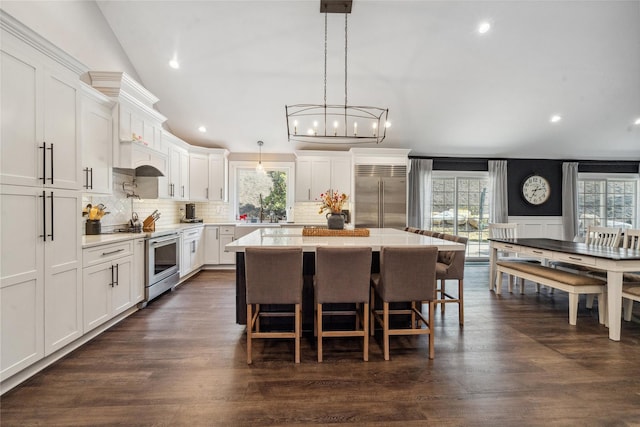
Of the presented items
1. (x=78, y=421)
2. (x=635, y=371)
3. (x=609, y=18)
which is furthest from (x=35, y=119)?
(x=609, y=18)

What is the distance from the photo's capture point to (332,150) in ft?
21.4

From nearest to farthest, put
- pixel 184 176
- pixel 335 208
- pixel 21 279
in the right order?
pixel 21 279, pixel 335 208, pixel 184 176

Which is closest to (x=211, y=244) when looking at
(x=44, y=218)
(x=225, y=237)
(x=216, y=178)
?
(x=225, y=237)

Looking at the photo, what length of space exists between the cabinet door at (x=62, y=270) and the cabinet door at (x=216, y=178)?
3610mm

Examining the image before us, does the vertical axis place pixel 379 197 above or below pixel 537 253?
above

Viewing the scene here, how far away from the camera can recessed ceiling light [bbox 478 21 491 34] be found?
12.6ft

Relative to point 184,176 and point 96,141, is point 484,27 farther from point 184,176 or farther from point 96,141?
point 184,176

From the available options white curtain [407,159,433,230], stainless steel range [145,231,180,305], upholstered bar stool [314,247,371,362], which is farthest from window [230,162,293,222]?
upholstered bar stool [314,247,371,362]

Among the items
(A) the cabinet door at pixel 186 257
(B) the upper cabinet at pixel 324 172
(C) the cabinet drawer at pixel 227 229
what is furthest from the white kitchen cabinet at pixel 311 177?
(A) the cabinet door at pixel 186 257

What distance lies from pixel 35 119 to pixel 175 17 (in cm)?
241

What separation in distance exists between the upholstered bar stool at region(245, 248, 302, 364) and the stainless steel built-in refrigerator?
370 cm

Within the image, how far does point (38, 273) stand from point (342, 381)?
2.43m

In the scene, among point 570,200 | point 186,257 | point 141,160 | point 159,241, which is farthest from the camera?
point 570,200

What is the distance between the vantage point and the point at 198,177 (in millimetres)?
6172
